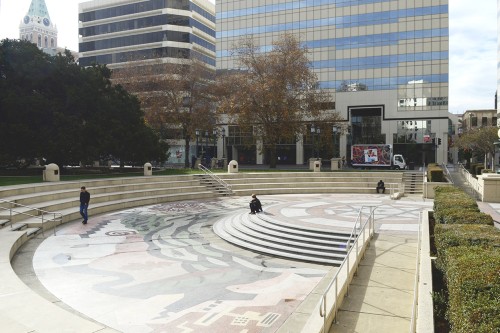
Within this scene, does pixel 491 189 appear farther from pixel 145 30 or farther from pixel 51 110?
pixel 145 30

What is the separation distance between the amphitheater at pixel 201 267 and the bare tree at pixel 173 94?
22.4 meters

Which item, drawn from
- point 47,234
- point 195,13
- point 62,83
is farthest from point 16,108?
point 195,13

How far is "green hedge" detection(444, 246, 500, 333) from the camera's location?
4.49 meters

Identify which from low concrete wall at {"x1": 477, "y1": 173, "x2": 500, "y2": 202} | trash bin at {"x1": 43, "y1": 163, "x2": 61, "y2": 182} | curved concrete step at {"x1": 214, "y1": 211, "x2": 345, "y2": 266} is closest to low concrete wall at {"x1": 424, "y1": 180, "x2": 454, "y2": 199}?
low concrete wall at {"x1": 477, "y1": 173, "x2": 500, "y2": 202}

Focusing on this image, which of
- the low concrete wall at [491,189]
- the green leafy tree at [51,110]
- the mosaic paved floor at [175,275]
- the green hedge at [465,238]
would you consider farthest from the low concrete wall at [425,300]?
the green leafy tree at [51,110]

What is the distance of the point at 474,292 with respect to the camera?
5188 mm

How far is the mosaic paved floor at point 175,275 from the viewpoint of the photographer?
29.0 feet

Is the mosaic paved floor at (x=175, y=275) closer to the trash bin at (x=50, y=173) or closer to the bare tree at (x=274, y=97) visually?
the trash bin at (x=50, y=173)

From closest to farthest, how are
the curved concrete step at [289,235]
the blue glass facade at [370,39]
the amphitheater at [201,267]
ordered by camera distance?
the amphitheater at [201,267] → the curved concrete step at [289,235] → the blue glass facade at [370,39]

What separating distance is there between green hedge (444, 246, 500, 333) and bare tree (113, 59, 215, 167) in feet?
137

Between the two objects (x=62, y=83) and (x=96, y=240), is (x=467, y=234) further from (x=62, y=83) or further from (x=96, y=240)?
(x=62, y=83)

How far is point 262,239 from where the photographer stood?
15.9 m

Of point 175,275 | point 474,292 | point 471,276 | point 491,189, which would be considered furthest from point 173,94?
point 474,292

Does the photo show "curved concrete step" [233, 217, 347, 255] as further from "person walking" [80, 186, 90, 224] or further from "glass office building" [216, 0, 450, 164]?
"glass office building" [216, 0, 450, 164]
